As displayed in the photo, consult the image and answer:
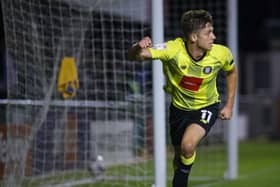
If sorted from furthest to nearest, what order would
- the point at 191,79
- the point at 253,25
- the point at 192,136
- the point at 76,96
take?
the point at 253,25 < the point at 76,96 < the point at 191,79 < the point at 192,136

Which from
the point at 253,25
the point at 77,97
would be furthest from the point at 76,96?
the point at 253,25

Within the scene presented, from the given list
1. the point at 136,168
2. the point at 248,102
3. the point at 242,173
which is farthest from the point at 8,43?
the point at 248,102

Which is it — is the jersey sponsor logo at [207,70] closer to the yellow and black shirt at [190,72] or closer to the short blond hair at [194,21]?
the yellow and black shirt at [190,72]

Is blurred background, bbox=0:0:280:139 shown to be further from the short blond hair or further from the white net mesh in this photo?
the short blond hair

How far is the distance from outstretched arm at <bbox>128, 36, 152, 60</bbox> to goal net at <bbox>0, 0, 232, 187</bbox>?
2.54 meters

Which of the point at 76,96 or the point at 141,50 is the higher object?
the point at 141,50

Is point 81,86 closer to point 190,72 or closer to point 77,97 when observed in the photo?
point 77,97

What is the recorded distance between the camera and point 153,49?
8.08 meters

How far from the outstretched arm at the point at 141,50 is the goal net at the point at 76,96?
254 centimetres

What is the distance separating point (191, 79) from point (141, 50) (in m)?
0.64

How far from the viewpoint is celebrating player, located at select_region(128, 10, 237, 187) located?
317 inches

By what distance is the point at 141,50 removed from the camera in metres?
7.86

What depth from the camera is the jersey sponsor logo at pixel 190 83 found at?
822cm

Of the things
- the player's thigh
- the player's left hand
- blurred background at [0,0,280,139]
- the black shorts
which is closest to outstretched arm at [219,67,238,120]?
the player's left hand
